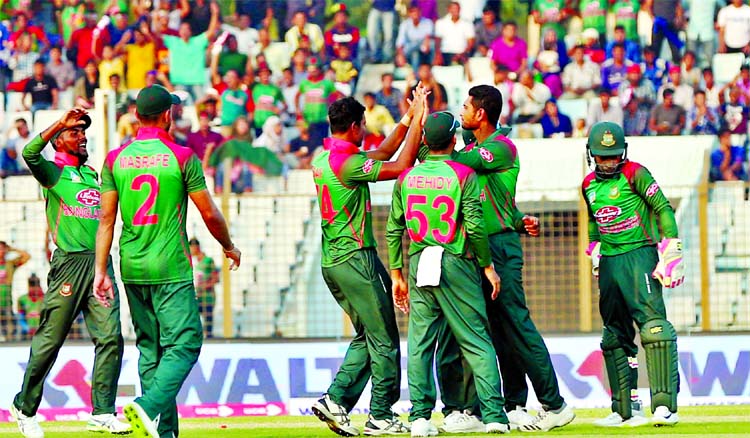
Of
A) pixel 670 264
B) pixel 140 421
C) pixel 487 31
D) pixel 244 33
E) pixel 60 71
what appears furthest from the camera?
pixel 244 33

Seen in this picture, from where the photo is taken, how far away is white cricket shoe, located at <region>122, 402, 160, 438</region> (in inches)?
332

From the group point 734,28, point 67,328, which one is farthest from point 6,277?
point 734,28

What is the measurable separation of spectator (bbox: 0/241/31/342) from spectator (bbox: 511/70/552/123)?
315 inches

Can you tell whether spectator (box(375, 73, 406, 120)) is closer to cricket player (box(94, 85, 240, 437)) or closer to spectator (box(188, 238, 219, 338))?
spectator (box(188, 238, 219, 338))

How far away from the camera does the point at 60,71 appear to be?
21.7 m

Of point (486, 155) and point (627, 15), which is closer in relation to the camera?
point (486, 155)

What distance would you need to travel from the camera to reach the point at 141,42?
72.3ft

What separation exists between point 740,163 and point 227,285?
801cm

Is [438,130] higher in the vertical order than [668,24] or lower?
lower

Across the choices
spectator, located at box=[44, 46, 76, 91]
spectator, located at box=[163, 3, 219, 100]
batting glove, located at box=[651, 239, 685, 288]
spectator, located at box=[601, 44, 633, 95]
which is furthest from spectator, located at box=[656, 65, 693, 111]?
batting glove, located at box=[651, 239, 685, 288]

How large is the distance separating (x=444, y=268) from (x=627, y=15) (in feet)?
43.2

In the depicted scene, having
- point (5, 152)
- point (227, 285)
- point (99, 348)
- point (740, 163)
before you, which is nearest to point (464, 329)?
point (99, 348)

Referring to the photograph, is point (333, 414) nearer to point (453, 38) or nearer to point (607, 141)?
point (607, 141)

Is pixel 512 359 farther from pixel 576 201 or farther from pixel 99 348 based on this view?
pixel 576 201
